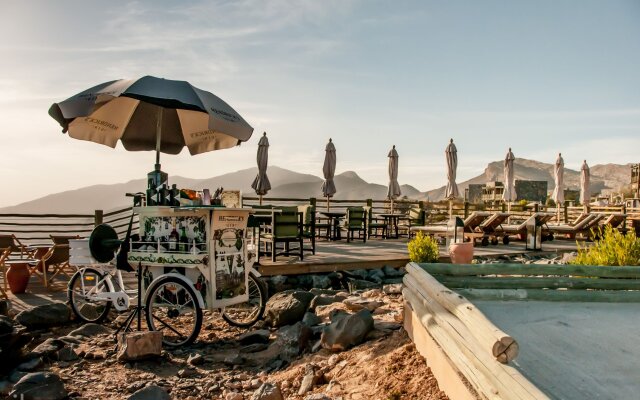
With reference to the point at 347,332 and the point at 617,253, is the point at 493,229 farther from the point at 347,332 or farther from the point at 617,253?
the point at 347,332

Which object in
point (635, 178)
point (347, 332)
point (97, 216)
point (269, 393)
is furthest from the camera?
point (635, 178)

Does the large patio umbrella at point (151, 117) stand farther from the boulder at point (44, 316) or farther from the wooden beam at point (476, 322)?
the wooden beam at point (476, 322)

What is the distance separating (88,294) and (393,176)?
37.8ft

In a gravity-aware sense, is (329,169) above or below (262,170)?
above

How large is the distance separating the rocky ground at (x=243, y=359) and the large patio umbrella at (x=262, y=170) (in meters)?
8.01

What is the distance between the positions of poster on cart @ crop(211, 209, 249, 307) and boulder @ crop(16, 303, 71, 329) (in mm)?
1958

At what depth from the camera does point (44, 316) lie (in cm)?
582

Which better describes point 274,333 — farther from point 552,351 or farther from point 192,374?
point 552,351

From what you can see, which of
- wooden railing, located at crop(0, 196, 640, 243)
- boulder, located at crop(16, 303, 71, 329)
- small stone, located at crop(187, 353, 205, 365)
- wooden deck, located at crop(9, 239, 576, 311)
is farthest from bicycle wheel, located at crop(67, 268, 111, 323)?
small stone, located at crop(187, 353, 205, 365)

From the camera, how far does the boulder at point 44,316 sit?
5746 mm

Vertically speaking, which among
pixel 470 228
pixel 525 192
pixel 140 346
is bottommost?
pixel 140 346

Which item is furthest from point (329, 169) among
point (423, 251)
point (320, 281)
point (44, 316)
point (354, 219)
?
point (44, 316)

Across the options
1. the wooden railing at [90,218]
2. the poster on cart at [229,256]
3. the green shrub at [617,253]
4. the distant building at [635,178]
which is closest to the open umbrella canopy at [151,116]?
the poster on cart at [229,256]

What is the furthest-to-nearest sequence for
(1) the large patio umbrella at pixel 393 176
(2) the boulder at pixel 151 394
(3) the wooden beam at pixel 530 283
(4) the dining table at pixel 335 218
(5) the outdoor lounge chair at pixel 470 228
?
1. (1) the large patio umbrella at pixel 393 176
2. (5) the outdoor lounge chair at pixel 470 228
3. (4) the dining table at pixel 335 218
4. (3) the wooden beam at pixel 530 283
5. (2) the boulder at pixel 151 394
